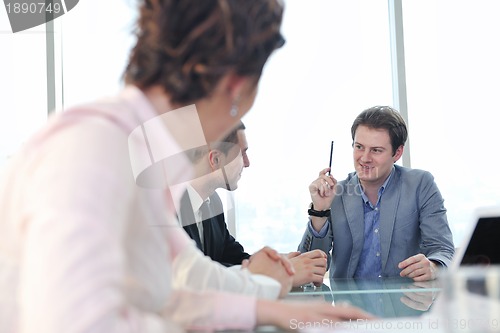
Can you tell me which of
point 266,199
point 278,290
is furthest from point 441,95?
point 278,290

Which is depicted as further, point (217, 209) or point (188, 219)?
point (217, 209)

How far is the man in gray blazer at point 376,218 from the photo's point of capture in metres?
3.16

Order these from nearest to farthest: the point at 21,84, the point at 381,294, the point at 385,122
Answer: the point at 381,294 < the point at 385,122 < the point at 21,84

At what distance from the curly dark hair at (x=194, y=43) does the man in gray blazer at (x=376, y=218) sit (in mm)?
2242

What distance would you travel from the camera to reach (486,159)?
4.84 metres

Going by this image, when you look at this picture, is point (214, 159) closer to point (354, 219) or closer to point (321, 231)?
point (321, 231)

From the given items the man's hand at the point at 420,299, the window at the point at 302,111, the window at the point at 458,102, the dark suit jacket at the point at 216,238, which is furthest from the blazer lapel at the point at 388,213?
the window at the point at 458,102

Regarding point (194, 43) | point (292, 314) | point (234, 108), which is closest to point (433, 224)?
point (292, 314)

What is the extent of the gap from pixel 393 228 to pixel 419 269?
70cm

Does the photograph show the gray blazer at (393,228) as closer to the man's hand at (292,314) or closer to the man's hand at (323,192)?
the man's hand at (323,192)

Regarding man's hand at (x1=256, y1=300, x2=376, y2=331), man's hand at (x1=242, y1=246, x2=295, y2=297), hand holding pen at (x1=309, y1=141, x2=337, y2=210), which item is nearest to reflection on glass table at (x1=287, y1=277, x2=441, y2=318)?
man's hand at (x1=242, y1=246, x2=295, y2=297)

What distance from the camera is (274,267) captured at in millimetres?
1868

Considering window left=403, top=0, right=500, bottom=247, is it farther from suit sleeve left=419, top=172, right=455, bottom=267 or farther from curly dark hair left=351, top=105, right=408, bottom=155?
suit sleeve left=419, top=172, right=455, bottom=267

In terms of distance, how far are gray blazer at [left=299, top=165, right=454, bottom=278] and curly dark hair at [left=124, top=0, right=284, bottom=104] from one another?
226 cm
